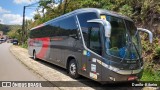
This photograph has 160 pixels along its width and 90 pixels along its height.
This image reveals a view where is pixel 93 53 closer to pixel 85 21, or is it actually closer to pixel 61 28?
pixel 85 21

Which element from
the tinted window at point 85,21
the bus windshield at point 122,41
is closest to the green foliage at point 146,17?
the bus windshield at point 122,41

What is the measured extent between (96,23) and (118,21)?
0.84 meters

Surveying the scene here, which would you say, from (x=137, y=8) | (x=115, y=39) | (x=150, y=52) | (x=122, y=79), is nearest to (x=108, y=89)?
(x=122, y=79)

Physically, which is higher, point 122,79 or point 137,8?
point 137,8

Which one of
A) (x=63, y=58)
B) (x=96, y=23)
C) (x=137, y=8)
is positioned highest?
(x=137, y=8)

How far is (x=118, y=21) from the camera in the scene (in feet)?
29.5

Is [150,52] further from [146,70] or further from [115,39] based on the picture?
[115,39]

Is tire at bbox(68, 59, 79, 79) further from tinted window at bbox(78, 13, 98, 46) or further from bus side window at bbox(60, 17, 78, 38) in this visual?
tinted window at bbox(78, 13, 98, 46)

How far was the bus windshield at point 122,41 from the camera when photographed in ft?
27.3

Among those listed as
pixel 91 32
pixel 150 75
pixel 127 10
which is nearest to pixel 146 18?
pixel 127 10

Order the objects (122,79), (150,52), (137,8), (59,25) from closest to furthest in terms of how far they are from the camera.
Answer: (122,79)
(150,52)
(59,25)
(137,8)

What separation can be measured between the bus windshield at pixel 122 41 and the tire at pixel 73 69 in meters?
2.80

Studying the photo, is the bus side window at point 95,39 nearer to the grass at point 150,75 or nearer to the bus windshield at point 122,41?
the bus windshield at point 122,41

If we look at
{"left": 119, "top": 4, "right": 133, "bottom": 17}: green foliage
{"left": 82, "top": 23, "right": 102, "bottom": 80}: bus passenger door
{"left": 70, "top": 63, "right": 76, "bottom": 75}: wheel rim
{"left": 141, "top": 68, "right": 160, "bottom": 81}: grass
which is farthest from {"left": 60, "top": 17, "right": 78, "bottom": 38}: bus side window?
{"left": 119, "top": 4, "right": 133, "bottom": 17}: green foliage
